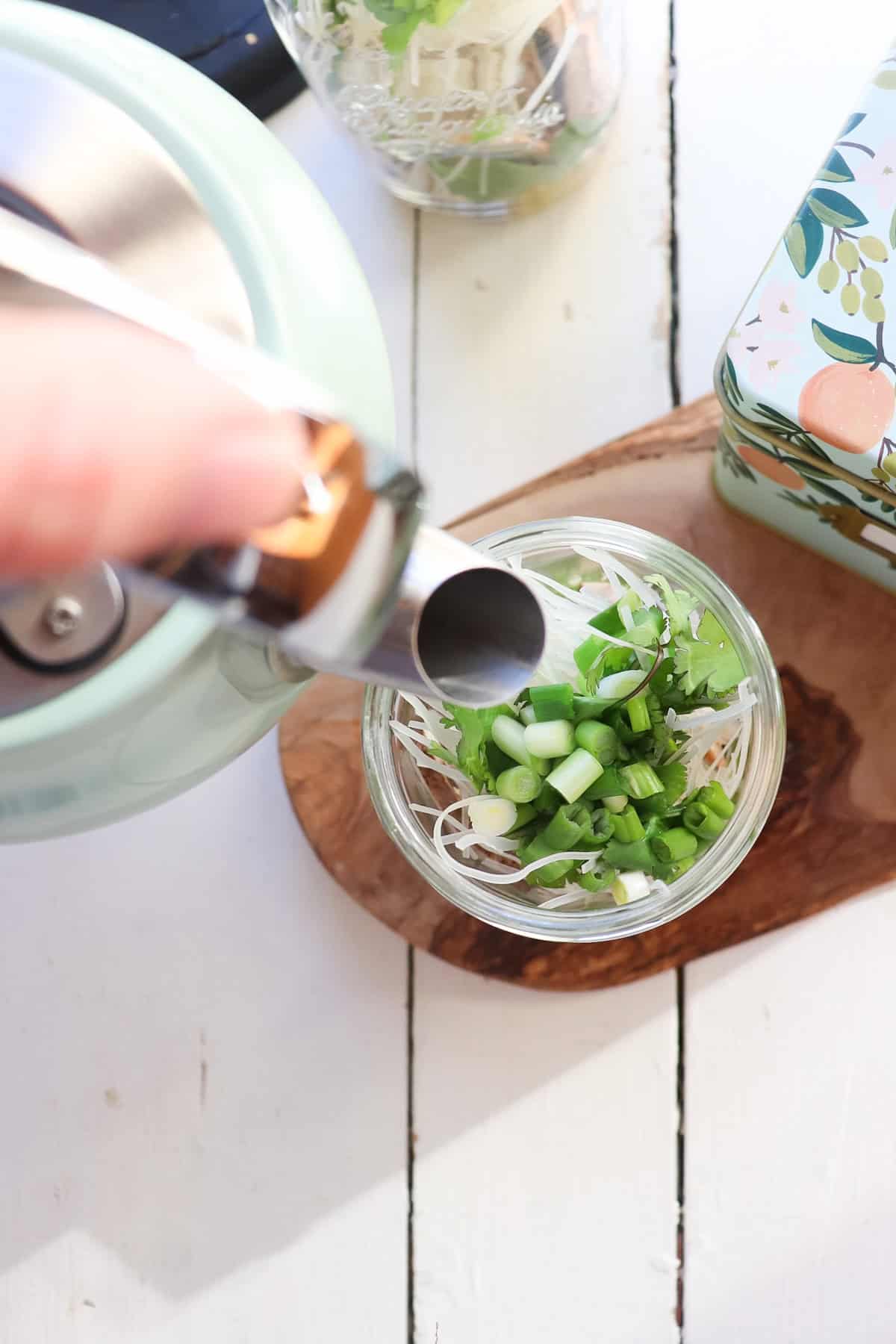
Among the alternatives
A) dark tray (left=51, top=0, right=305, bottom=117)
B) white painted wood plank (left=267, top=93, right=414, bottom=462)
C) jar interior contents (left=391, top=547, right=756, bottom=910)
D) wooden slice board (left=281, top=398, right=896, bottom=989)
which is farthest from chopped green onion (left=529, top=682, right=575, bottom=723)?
dark tray (left=51, top=0, right=305, bottom=117)

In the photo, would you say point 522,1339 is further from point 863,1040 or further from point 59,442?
point 59,442

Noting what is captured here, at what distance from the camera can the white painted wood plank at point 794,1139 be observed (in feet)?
2.51

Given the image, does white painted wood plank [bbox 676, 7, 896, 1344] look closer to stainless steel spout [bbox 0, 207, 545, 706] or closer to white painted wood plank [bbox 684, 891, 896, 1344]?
white painted wood plank [bbox 684, 891, 896, 1344]

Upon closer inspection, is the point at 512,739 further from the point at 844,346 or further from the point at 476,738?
the point at 844,346

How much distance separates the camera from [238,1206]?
0.80 meters

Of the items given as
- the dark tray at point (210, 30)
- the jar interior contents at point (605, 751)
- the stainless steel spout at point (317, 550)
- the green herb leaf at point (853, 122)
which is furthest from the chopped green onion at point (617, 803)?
the dark tray at point (210, 30)

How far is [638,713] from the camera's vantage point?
2.06 feet

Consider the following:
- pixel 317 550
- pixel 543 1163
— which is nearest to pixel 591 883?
pixel 543 1163

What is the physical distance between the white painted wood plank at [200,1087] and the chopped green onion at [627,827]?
0.22 meters

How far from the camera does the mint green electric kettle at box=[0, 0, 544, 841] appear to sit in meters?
0.43

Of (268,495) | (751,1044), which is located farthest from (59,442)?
(751,1044)

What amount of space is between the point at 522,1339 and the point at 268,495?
68 cm

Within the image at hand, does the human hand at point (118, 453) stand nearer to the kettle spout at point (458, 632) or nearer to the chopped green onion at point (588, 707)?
the kettle spout at point (458, 632)

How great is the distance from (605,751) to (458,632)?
0.21 m
